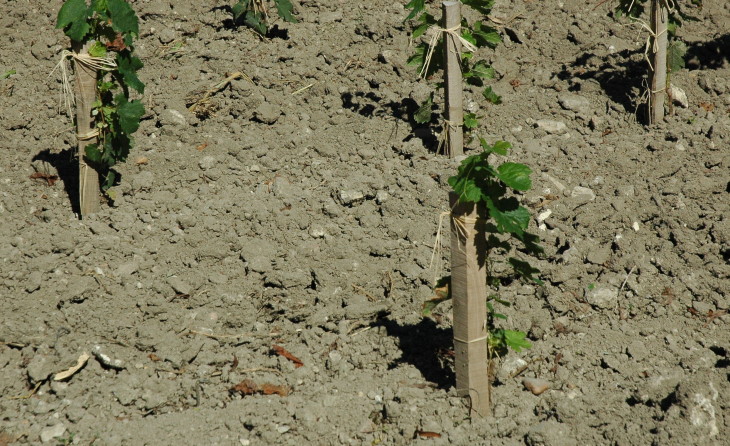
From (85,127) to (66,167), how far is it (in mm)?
670

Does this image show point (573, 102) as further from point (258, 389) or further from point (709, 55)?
point (258, 389)

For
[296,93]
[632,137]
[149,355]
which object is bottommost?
[149,355]

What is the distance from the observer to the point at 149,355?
4.00 metres

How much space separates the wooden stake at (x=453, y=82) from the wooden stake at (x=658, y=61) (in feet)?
4.71

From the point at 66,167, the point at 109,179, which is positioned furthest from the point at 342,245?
the point at 66,167

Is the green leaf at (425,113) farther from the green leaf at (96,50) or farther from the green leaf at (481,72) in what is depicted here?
the green leaf at (96,50)

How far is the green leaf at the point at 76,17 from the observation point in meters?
4.29

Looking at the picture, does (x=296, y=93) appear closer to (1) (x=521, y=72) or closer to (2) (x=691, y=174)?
(1) (x=521, y=72)

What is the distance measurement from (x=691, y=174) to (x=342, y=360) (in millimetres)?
2705

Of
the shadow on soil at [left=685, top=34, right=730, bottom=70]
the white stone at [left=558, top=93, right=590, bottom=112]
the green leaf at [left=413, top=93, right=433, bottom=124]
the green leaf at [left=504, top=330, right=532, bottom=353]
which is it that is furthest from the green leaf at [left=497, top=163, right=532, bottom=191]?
the shadow on soil at [left=685, top=34, right=730, bottom=70]

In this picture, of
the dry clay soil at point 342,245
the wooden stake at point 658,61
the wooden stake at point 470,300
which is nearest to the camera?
the wooden stake at point 470,300

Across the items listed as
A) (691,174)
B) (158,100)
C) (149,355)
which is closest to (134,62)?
(158,100)

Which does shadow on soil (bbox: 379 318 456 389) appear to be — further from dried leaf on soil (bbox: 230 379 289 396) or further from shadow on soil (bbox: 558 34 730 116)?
shadow on soil (bbox: 558 34 730 116)

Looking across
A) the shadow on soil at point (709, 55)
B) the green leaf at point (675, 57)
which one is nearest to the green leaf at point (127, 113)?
the green leaf at point (675, 57)
